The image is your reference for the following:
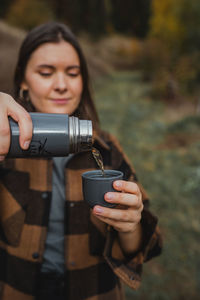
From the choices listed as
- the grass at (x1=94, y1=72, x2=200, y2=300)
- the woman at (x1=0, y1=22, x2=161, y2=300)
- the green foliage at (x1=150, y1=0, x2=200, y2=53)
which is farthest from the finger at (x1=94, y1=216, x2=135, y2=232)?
the green foliage at (x1=150, y1=0, x2=200, y2=53)

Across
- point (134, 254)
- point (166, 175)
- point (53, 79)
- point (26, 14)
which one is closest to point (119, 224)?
point (134, 254)

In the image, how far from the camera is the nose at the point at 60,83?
1.49m

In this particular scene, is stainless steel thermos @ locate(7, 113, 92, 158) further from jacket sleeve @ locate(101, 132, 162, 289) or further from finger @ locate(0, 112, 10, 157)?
jacket sleeve @ locate(101, 132, 162, 289)

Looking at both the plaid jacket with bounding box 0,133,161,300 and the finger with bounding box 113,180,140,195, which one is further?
the plaid jacket with bounding box 0,133,161,300

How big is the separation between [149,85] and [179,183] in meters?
8.68

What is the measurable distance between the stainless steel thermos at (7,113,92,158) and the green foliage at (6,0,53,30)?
57.3ft

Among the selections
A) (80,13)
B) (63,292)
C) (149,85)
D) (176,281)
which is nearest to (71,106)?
(63,292)

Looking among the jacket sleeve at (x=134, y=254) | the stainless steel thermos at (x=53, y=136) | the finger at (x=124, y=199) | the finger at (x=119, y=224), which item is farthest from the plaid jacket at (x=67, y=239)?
the stainless steel thermos at (x=53, y=136)

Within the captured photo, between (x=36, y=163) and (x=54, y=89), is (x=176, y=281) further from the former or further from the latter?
(x=54, y=89)

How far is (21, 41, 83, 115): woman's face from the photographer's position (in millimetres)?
1500

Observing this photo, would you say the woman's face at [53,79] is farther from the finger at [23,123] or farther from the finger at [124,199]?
the finger at [124,199]

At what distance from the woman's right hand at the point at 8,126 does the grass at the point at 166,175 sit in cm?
263

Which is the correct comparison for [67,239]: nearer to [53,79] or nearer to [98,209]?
[98,209]

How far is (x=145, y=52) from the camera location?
13.0 metres
